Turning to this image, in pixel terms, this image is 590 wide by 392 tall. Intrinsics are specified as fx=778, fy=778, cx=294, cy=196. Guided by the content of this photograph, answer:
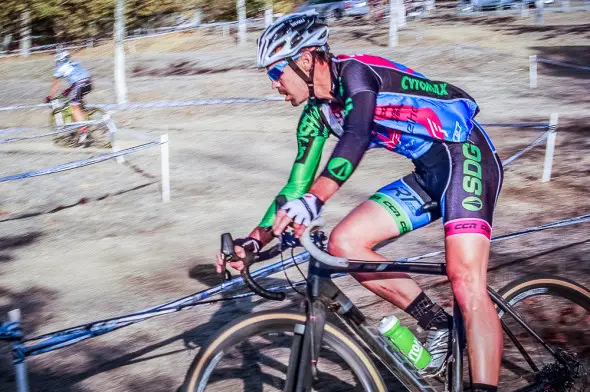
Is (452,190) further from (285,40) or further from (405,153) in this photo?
(285,40)

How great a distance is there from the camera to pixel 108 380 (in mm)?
4875

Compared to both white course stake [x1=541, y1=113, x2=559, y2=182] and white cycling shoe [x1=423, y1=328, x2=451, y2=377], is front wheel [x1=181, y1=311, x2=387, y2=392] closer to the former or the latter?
white cycling shoe [x1=423, y1=328, x2=451, y2=377]

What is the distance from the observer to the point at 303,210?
3078 millimetres

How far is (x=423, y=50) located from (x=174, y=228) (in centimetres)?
1466

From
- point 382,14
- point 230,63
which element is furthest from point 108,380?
point 382,14

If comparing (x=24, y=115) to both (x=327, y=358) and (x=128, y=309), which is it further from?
(x=327, y=358)

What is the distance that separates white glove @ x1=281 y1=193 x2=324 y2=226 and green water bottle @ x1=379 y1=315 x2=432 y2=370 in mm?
671

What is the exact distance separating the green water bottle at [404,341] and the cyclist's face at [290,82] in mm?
1067

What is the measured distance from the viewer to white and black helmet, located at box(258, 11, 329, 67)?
345 centimetres

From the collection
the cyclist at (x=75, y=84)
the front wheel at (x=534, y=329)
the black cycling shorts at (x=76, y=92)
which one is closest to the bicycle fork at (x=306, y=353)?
the front wheel at (x=534, y=329)

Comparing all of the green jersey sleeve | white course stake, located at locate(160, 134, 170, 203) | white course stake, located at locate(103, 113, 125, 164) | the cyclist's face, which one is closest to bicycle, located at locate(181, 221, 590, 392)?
the green jersey sleeve

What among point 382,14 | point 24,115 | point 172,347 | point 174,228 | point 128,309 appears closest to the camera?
point 172,347

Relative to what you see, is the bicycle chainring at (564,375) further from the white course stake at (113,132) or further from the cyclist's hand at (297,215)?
the white course stake at (113,132)

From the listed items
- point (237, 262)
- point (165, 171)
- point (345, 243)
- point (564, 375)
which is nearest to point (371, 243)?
point (345, 243)
